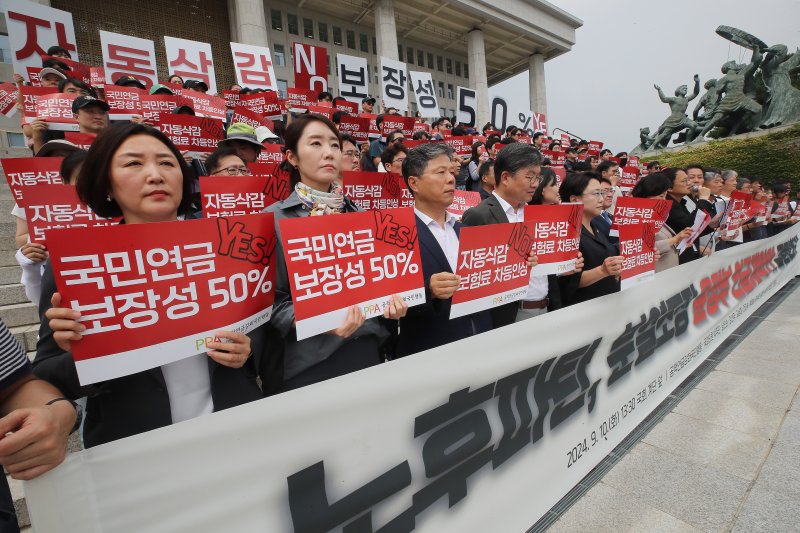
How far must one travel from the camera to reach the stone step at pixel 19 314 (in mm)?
3000

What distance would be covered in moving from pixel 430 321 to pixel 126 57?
26.1ft

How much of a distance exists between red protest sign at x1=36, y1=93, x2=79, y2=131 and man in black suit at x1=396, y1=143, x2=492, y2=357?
390 cm

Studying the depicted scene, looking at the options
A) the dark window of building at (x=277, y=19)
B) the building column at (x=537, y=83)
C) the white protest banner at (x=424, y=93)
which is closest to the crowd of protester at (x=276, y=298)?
the white protest banner at (x=424, y=93)

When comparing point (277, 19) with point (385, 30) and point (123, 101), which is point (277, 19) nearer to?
point (385, 30)

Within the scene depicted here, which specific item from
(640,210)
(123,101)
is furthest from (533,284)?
(123,101)

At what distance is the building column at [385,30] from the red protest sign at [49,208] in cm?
1864

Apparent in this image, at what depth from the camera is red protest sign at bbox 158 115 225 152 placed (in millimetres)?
3820

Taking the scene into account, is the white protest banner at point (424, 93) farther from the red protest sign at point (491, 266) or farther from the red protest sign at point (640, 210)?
the red protest sign at point (491, 266)

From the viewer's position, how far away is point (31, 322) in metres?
3.09

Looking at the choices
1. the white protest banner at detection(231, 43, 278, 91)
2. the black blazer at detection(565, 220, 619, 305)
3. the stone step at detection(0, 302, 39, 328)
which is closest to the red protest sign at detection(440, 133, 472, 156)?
the white protest banner at detection(231, 43, 278, 91)

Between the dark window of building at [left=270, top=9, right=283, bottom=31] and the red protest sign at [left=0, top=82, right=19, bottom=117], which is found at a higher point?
the dark window of building at [left=270, top=9, right=283, bottom=31]

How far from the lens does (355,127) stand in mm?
6922

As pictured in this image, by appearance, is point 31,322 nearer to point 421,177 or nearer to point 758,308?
point 421,177

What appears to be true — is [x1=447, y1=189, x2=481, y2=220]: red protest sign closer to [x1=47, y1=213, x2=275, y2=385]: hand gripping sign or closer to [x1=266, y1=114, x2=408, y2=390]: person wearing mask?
[x1=266, y1=114, x2=408, y2=390]: person wearing mask
